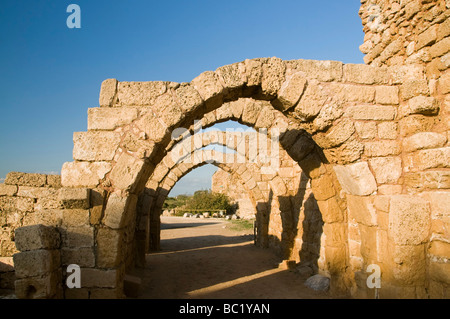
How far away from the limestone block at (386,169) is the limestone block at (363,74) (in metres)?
1.03

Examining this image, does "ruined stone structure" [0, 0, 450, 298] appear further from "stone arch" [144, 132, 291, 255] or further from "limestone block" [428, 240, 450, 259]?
"stone arch" [144, 132, 291, 255]

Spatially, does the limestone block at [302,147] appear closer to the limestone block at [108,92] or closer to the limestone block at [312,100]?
the limestone block at [312,100]

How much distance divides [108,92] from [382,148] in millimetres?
3520

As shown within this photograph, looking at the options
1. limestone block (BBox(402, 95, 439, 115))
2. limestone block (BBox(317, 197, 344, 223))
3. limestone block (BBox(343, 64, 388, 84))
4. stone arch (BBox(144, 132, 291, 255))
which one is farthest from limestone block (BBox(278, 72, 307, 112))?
stone arch (BBox(144, 132, 291, 255))

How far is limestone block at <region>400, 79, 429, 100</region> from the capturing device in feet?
11.5

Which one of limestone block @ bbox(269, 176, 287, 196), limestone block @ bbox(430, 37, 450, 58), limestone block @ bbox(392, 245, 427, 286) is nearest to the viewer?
limestone block @ bbox(392, 245, 427, 286)

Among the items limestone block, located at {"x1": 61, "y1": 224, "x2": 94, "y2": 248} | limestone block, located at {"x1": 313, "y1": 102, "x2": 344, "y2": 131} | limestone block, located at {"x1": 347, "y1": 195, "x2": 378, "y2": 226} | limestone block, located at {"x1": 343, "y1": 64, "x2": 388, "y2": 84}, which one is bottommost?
limestone block, located at {"x1": 61, "y1": 224, "x2": 94, "y2": 248}

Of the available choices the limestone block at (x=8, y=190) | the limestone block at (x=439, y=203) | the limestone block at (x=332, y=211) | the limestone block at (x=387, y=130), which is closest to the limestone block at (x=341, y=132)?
the limestone block at (x=387, y=130)

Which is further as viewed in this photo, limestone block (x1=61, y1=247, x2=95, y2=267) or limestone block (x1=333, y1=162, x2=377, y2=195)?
limestone block (x1=333, y1=162, x2=377, y2=195)

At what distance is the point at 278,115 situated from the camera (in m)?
7.43

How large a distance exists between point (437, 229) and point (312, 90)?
6.95 feet

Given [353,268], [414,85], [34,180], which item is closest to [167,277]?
[34,180]

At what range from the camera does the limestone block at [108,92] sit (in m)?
3.52

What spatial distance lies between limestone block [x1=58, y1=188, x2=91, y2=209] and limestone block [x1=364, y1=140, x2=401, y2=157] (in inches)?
135
